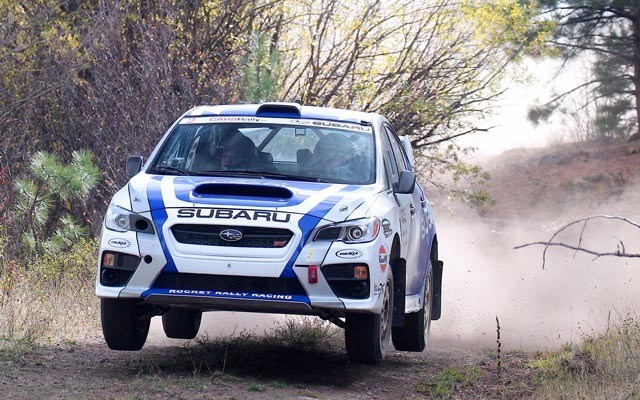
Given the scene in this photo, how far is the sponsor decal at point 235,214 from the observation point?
7.43 m

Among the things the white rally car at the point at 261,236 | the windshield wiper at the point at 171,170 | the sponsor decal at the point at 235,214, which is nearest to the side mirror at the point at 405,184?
the white rally car at the point at 261,236

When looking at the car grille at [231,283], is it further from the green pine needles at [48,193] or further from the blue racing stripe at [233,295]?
the green pine needles at [48,193]

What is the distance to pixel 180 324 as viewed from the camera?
31.6ft

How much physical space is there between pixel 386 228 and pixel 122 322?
186cm

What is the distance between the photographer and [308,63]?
1755 centimetres

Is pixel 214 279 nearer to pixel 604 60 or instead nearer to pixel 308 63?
pixel 308 63

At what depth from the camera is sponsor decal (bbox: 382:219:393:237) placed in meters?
7.78

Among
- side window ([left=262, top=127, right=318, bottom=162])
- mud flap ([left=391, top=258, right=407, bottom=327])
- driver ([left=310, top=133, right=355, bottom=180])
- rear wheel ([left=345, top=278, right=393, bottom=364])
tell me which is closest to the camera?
rear wheel ([left=345, top=278, right=393, bottom=364])

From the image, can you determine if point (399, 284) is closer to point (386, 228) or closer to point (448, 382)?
point (386, 228)

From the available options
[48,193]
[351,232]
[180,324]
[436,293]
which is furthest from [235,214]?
[48,193]

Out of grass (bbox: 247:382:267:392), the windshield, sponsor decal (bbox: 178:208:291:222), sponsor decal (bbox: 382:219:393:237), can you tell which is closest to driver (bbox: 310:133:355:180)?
the windshield

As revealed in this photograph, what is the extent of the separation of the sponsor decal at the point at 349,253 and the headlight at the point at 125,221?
1.21 m

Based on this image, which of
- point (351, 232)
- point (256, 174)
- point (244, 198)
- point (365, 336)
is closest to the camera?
point (351, 232)

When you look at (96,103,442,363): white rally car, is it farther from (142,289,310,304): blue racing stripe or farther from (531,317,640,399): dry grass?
(531,317,640,399): dry grass
